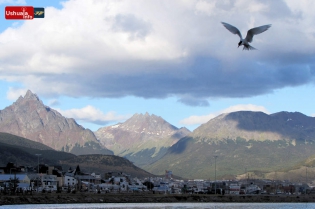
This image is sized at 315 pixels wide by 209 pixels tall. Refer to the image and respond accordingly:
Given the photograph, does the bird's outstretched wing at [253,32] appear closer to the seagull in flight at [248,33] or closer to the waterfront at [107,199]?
the seagull in flight at [248,33]

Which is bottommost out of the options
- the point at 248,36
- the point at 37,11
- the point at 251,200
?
the point at 251,200

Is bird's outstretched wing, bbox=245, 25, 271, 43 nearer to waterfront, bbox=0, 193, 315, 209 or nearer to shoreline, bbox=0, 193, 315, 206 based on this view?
waterfront, bbox=0, 193, 315, 209

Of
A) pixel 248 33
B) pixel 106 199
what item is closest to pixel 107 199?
pixel 106 199

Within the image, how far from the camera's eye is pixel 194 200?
170625 millimetres

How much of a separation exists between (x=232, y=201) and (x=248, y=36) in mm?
134838

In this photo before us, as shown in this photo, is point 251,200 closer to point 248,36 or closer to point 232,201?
point 232,201

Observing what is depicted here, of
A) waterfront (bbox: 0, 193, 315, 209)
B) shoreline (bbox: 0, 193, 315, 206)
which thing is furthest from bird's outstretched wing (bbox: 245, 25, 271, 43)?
shoreline (bbox: 0, 193, 315, 206)

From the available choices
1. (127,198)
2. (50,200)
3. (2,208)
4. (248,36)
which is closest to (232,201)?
(127,198)

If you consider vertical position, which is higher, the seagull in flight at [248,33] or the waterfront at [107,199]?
the seagull in flight at [248,33]

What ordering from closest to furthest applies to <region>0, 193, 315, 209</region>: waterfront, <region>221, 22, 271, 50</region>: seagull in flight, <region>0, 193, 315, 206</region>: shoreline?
<region>221, 22, 271, 50</region>: seagull in flight, <region>0, 193, 315, 209</region>: waterfront, <region>0, 193, 315, 206</region>: shoreline

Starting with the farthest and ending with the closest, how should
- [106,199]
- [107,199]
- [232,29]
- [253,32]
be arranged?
1. [107,199]
2. [106,199]
3. [253,32]
4. [232,29]

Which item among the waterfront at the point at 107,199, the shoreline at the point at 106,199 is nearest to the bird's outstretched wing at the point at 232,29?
the waterfront at the point at 107,199

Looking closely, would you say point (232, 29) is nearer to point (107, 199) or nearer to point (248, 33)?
point (248, 33)

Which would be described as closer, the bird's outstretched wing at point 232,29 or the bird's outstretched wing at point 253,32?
the bird's outstretched wing at point 232,29
